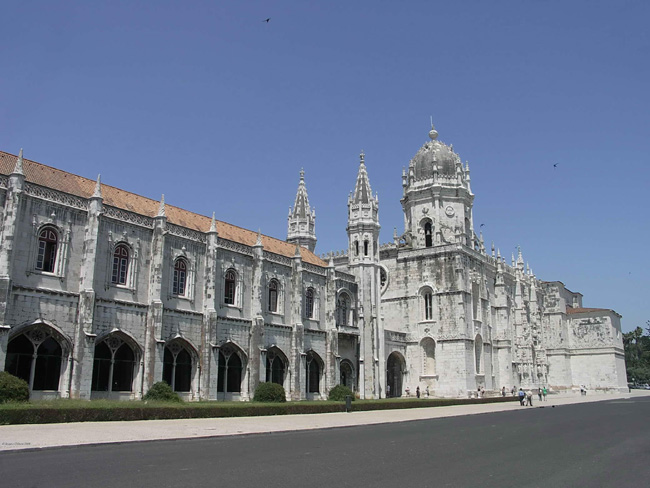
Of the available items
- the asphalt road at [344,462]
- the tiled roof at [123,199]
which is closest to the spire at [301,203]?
the tiled roof at [123,199]

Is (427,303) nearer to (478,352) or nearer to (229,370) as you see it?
(478,352)

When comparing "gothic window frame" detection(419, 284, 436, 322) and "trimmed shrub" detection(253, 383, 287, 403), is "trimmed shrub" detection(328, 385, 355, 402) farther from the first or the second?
"gothic window frame" detection(419, 284, 436, 322)

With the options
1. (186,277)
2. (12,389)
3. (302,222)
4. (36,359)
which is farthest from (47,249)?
(302,222)

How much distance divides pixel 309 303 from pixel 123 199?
53.9 feet

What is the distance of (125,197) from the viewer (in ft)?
118

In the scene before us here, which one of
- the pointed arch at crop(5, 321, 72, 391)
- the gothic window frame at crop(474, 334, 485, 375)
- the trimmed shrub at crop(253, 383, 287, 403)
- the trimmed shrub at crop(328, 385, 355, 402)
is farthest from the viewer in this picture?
the gothic window frame at crop(474, 334, 485, 375)

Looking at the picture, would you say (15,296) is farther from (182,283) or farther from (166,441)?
(166,441)

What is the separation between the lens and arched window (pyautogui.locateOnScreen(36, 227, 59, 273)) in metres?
28.7

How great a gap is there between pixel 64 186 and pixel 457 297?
36.9m

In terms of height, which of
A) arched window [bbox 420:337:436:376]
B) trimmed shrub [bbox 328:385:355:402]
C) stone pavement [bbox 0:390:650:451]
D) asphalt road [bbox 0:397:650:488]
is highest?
arched window [bbox 420:337:436:376]

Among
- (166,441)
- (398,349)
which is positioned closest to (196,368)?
(166,441)

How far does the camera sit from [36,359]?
2788cm

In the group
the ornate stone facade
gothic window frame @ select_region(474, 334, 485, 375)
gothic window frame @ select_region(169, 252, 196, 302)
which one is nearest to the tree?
the ornate stone facade

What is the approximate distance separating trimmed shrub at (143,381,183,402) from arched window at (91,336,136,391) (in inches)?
72.9
